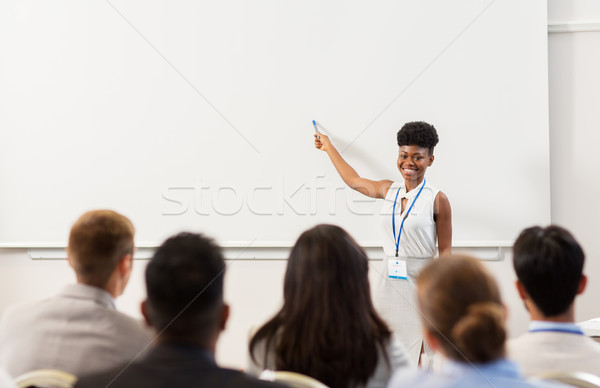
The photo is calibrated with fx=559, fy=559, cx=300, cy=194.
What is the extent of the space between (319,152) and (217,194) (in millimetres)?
608

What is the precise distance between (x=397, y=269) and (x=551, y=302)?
46.9 inches

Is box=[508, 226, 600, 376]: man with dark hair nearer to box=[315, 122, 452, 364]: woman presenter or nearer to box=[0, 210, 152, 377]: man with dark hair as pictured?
box=[0, 210, 152, 377]: man with dark hair

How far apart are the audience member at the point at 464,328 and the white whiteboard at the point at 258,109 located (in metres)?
1.88

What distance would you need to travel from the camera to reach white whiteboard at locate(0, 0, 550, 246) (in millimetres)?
2898

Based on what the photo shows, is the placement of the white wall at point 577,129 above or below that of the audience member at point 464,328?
above

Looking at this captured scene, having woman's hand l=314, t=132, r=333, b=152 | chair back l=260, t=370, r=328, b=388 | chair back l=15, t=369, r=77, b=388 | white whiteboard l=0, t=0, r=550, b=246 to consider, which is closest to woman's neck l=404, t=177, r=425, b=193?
white whiteboard l=0, t=0, r=550, b=246

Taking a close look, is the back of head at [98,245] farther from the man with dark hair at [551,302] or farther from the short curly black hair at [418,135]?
the short curly black hair at [418,135]

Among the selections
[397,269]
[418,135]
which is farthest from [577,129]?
[397,269]

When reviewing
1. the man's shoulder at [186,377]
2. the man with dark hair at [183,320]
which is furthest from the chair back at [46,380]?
the man's shoulder at [186,377]

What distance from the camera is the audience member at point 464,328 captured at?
1.01m

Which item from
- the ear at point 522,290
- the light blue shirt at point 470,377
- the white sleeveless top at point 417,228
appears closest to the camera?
the light blue shirt at point 470,377

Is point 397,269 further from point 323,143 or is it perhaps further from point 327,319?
point 327,319

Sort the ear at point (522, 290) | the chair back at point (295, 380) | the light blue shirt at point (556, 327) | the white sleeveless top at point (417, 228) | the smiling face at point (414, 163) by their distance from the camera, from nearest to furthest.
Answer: the chair back at point (295, 380)
the light blue shirt at point (556, 327)
the ear at point (522, 290)
the white sleeveless top at point (417, 228)
the smiling face at point (414, 163)

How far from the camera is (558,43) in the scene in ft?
9.52
